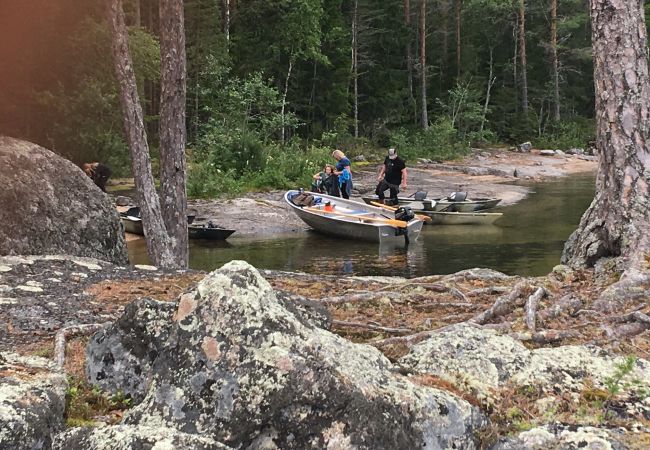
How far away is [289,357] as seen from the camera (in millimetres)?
2809

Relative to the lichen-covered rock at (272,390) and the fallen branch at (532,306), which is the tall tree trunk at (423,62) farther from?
the lichen-covered rock at (272,390)

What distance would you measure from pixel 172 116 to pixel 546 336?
660 centimetres

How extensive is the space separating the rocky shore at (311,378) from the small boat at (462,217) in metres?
15.0

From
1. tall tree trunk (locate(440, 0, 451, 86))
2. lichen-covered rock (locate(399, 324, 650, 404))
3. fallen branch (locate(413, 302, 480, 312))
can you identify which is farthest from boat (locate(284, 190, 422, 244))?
tall tree trunk (locate(440, 0, 451, 86))

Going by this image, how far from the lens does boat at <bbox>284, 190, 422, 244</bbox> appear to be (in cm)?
1683

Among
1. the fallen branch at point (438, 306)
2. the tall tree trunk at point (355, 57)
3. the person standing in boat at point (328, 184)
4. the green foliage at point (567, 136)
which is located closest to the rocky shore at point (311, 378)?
the fallen branch at point (438, 306)

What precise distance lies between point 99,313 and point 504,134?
4814 centimetres

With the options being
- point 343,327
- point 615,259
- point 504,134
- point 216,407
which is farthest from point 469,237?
point 504,134

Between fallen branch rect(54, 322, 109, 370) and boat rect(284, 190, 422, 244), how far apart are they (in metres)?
12.5

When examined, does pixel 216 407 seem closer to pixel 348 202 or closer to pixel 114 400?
pixel 114 400

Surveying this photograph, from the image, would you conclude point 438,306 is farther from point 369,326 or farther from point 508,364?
point 508,364

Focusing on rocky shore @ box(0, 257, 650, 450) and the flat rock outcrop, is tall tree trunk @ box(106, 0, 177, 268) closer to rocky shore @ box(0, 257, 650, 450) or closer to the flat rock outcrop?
rocky shore @ box(0, 257, 650, 450)

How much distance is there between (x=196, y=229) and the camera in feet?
55.7

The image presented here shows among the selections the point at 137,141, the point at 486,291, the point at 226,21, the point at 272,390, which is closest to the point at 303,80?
the point at 226,21
